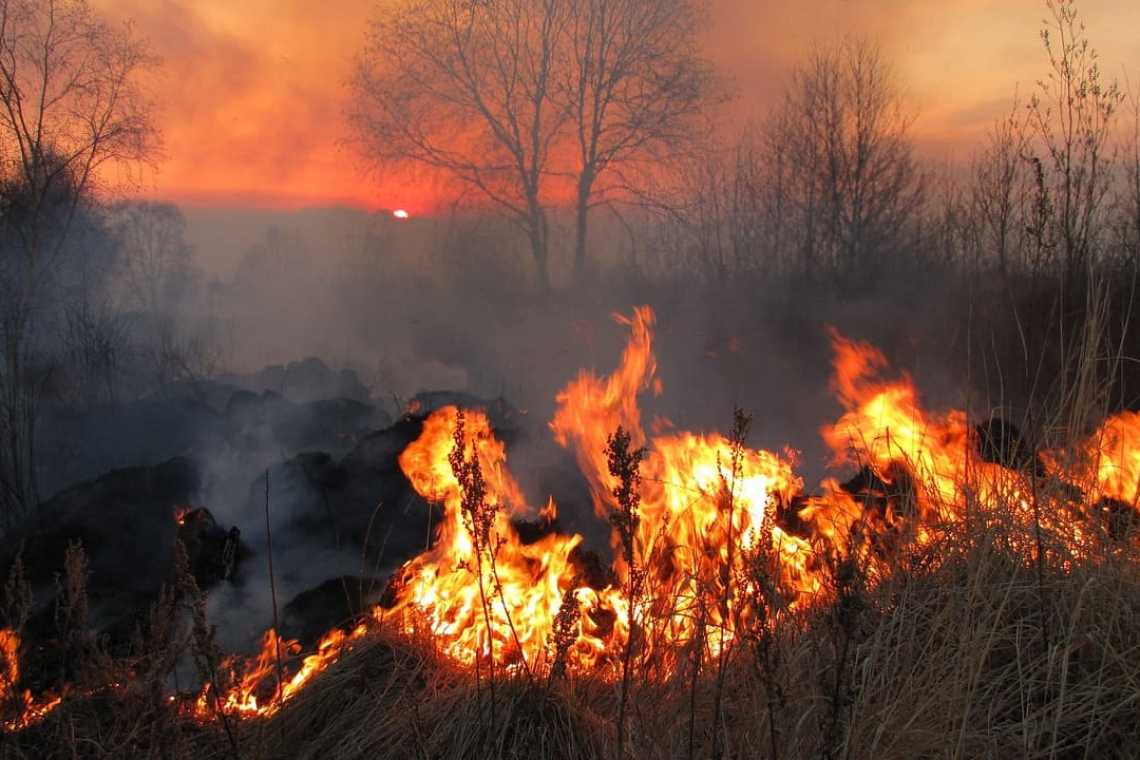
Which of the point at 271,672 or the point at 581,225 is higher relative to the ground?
the point at 581,225

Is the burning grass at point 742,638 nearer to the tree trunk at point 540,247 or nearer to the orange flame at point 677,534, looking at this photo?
the orange flame at point 677,534

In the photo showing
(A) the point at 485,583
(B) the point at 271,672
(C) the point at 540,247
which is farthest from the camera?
(C) the point at 540,247

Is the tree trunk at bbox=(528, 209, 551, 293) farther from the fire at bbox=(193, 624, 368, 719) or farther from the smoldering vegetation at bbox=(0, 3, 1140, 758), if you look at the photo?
the fire at bbox=(193, 624, 368, 719)

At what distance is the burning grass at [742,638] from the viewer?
6.78ft

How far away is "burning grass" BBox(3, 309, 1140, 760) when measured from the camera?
207cm

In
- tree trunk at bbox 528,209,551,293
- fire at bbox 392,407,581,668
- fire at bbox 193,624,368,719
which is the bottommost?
fire at bbox 193,624,368,719

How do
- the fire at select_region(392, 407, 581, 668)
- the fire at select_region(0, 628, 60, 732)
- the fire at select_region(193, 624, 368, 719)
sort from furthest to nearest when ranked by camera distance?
1. the fire at select_region(392, 407, 581, 668)
2. the fire at select_region(193, 624, 368, 719)
3. the fire at select_region(0, 628, 60, 732)

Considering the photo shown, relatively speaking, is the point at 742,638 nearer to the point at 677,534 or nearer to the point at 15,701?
the point at 677,534

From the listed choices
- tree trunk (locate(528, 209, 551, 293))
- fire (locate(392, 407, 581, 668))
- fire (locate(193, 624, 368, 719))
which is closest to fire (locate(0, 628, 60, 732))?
fire (locate(193, 624, 368, 719))

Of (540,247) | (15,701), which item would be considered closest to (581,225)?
(540,247)

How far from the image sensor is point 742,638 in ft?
8.36


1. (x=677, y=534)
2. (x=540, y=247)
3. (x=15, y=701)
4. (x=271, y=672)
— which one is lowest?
(x=271, y=672)

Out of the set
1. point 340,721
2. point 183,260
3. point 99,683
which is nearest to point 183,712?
point 99,683

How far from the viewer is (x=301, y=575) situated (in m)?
4.50
